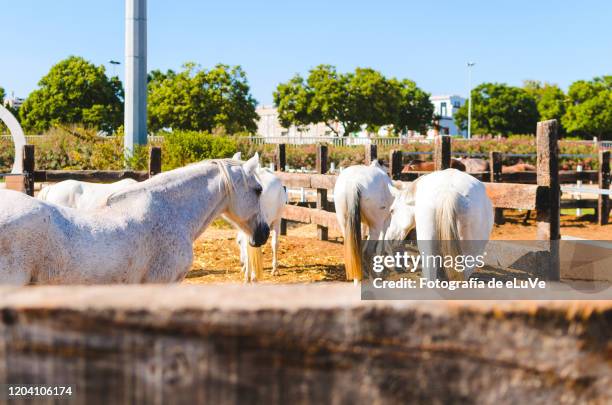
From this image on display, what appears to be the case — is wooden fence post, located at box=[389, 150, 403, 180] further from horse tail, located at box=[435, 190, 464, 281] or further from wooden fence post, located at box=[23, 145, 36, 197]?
wooden fence post, located at box=[23, 145, 36, 197]

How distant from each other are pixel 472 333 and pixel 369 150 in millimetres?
9556

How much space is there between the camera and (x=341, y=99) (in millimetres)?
49281

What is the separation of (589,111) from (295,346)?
65.0 meters

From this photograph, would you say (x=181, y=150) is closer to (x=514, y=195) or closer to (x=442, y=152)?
(x=442, y=152)

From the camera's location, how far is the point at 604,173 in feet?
45.0

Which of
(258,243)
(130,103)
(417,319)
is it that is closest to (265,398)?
(417,319)

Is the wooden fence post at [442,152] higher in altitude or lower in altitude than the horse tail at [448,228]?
higher

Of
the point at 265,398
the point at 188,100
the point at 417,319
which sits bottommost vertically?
the point at 265,398

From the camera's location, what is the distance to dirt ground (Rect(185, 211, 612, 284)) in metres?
8.00

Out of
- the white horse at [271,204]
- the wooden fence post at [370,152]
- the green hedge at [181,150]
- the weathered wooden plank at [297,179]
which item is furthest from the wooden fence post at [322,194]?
the white horse at [271,204]

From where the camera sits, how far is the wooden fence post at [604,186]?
1332 cm

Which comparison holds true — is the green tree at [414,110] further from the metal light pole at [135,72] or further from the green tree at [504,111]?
the metal light pole at [135,72]

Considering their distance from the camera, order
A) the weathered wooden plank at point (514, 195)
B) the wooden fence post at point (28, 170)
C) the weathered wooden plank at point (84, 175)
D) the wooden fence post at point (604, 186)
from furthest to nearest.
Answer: the wooden fence post at point (604, 186) → the weathered wooden plank at point (84, 175) → the wooden fence post at point (28, 170) → the weathered wooden plank at point (514, 195)

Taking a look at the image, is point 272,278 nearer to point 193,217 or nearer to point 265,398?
point 193,217
